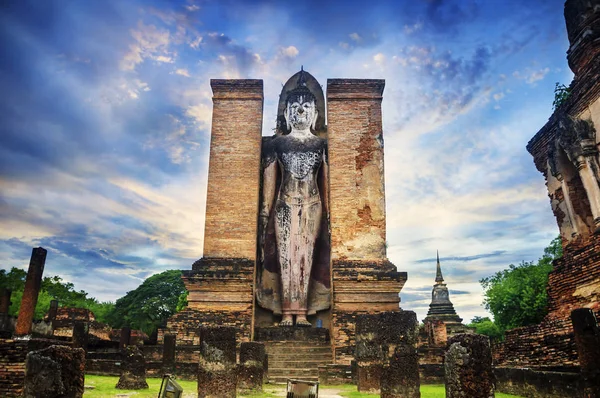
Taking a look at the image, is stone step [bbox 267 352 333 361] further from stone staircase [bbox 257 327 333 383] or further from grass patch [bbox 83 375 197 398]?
grass patch [bbox 83 375 197 398]

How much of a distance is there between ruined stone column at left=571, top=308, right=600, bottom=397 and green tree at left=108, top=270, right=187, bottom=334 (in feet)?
111

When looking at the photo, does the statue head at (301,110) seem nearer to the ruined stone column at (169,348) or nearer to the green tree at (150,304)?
the ruined stone column at (169,348)

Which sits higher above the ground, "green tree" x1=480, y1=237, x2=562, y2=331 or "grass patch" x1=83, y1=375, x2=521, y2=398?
"green tree" x1=480, y1=237, x2=562, y2=331

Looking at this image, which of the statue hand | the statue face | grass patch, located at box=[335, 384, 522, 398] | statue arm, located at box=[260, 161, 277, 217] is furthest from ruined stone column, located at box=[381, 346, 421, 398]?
the statue face

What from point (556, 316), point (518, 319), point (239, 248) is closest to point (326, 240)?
point (239, 248)

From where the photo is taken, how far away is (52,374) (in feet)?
13.8

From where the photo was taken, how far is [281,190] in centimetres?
1443

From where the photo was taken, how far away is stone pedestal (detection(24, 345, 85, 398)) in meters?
4.15

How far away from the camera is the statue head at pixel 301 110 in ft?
49.8

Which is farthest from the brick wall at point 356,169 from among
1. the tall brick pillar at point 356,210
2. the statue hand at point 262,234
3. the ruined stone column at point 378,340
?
the ruined stone column at point 378,340

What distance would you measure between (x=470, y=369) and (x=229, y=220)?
943 centimetres

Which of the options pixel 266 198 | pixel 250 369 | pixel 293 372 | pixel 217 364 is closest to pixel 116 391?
pixel 217 364

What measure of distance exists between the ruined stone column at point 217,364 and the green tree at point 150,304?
102 feet

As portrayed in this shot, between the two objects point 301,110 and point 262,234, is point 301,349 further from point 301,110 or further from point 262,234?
point 301,110
